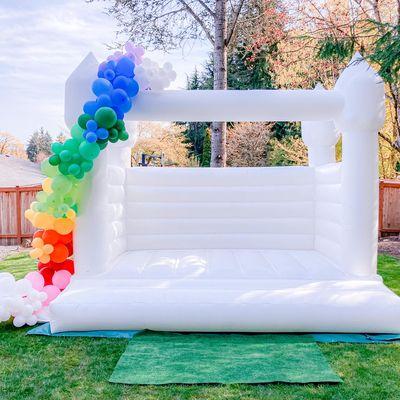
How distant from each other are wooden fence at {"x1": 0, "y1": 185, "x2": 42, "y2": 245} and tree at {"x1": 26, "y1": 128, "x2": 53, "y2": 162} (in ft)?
88.1

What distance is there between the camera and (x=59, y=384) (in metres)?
2.35

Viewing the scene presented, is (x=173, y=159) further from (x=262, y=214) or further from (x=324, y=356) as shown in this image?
(x=324, y=356)

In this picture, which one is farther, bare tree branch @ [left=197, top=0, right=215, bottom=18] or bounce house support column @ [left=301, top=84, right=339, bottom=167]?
bare tree branch @ [left=197, top=0, right=215, bottom=18]

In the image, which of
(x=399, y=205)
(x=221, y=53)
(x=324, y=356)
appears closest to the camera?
(x=324, y=356)

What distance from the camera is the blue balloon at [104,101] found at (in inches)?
125

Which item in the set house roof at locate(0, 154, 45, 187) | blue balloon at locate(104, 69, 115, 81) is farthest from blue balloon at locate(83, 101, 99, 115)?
house roof at locate(0, 154, 45, 187)

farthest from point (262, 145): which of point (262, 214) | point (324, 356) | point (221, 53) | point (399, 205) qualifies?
point (324, 356)

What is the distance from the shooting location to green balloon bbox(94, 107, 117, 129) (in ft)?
10.3

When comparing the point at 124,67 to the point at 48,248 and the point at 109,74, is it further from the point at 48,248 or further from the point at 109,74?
the point at 48,248

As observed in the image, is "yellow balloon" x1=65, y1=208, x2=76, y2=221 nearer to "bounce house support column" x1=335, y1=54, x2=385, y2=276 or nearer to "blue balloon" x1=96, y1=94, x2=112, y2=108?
"blue balloon" x1=96, y1=94, x2=112, y2=108

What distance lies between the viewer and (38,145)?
36.6 metres

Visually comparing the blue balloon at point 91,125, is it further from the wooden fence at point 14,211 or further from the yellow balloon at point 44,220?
the wooden fence at point 14,211

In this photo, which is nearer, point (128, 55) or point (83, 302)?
point (83, 302)

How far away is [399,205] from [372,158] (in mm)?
6383
